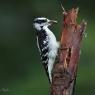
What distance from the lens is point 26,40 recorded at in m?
15.7

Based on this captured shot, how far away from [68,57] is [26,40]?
609cm

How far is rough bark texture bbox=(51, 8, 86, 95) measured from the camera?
31.4ft

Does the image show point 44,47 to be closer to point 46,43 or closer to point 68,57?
point 46,43

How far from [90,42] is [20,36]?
2179 millimetres

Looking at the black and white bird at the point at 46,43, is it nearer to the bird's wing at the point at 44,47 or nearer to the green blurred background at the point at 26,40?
the bird's wing at the point at 44,47

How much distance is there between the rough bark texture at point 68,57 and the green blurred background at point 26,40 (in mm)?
4384

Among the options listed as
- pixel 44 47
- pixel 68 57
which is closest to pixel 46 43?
pixel 44 47

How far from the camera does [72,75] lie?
9570 mm

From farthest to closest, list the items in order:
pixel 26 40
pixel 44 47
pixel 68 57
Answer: pixel 26 40 < pixel 44 47 < pixel 68 57

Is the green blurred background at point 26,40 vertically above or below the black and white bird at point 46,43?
below

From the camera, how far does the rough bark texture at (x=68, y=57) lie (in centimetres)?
958

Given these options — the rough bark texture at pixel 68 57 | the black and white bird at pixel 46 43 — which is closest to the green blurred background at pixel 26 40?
the black and white bird at pixel 46 43

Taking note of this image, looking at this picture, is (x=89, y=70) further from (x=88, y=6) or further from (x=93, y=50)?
(x=88, y=6)

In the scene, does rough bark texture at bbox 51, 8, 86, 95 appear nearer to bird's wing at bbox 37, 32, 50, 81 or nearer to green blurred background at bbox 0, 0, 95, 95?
bird's wing at bbox 37, 32, 50, 81
